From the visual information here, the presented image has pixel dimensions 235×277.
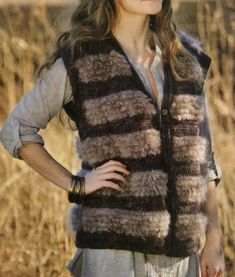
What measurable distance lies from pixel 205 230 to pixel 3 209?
2.06 metres

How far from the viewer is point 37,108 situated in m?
2.53

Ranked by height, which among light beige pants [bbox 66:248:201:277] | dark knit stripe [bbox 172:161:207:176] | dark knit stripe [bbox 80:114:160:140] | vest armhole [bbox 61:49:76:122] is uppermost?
vest armhole [bbox 61:49:76:122]

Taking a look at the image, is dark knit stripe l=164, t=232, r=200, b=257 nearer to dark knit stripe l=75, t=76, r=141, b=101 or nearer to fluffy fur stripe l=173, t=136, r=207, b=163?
fluffy fur stripe l=173, t=136, r=207, b=163

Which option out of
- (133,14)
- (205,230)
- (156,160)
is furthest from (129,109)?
(205,230)

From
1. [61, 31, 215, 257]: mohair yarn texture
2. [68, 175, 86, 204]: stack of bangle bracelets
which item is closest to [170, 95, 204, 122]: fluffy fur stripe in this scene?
[61, 31, 215, 257]: mohair yarn texture

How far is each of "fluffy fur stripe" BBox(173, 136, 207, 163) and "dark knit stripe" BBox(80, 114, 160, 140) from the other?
0.28 feet

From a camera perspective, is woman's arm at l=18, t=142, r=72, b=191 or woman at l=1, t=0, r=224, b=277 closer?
woman at l=1, t=0, r=224, b=277

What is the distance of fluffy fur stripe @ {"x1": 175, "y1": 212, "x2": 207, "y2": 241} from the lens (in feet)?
8.09

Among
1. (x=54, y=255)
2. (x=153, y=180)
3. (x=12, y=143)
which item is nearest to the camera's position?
(x=153, y=180)

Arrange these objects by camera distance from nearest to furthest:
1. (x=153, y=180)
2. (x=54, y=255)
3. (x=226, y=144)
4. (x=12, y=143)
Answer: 1. (x=153, y=180)
2. (x=12, y=143)
3. (x=54, y=255)
4. (x=226, y=144)

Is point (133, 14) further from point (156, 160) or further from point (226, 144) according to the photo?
point (226, 144)

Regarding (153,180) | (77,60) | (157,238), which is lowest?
(157,238)

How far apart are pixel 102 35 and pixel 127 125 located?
311 millimetres

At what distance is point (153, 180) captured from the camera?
2.42 metres
